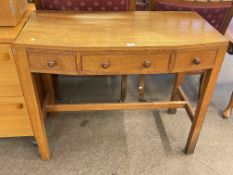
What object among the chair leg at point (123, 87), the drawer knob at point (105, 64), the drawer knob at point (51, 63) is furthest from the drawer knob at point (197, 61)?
the chair leg at point (123, 87)

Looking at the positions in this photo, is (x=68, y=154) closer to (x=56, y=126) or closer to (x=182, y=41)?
(x=56, y=126)

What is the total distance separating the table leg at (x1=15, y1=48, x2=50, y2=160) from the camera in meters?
1.10

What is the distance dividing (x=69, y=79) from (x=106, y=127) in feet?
2.64

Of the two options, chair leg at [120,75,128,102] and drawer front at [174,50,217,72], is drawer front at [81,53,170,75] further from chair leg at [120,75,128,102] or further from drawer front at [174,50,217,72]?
chair leg at [120,75,128,102]

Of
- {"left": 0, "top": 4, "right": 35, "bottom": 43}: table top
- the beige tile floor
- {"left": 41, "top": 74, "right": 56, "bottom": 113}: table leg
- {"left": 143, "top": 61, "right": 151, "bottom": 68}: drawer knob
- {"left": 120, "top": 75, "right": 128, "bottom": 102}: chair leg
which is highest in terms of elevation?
{"left": 0, "top": 4, "right": 35, "bottom": 43}: table top

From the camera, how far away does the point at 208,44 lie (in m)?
1.11

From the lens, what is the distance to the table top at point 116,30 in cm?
107

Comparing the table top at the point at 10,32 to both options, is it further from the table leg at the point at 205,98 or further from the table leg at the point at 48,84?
the table leg at the point at 205,98

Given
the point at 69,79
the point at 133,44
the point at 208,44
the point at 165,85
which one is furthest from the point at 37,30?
the point at 165,85

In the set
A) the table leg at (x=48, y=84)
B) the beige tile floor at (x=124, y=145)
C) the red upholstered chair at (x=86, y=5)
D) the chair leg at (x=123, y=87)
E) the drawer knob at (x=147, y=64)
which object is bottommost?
the beige tile floor at (x=124, y=145)

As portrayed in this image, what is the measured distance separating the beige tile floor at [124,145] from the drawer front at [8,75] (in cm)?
53

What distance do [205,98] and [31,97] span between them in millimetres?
1009

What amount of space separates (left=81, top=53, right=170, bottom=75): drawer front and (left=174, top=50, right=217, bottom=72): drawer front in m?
0.06

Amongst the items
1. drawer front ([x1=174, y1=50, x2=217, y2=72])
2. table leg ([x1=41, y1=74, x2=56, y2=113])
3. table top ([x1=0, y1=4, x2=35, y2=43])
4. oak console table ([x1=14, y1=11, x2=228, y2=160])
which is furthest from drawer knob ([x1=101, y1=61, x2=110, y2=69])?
table leg ([x1=41, y1=74, x2=56, y2=113])
